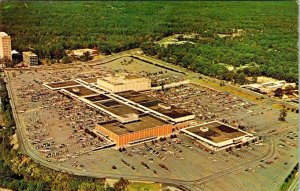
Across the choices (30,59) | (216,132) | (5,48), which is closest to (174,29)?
(30,59)

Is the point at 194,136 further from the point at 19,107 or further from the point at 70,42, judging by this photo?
the point at 70,42

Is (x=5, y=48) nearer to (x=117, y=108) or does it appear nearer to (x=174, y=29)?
(x=117, y=108)

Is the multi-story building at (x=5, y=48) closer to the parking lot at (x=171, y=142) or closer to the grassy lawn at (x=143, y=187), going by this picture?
the parking lot at (x=171, y=142)

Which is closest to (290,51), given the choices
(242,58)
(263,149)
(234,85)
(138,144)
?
(242,58)

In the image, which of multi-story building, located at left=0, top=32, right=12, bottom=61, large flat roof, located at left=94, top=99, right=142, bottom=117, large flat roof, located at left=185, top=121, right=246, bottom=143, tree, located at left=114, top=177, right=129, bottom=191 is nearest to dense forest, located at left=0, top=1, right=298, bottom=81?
multi-story building, located at left=0, top=32, right=12, bottom=61

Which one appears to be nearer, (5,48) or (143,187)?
(143,187)

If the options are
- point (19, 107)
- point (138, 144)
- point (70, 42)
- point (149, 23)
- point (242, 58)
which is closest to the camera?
point (138, 144)

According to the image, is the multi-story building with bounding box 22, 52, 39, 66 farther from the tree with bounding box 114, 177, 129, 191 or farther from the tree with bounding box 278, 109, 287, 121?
the tree with bounding box 114, 177, 129, 191
